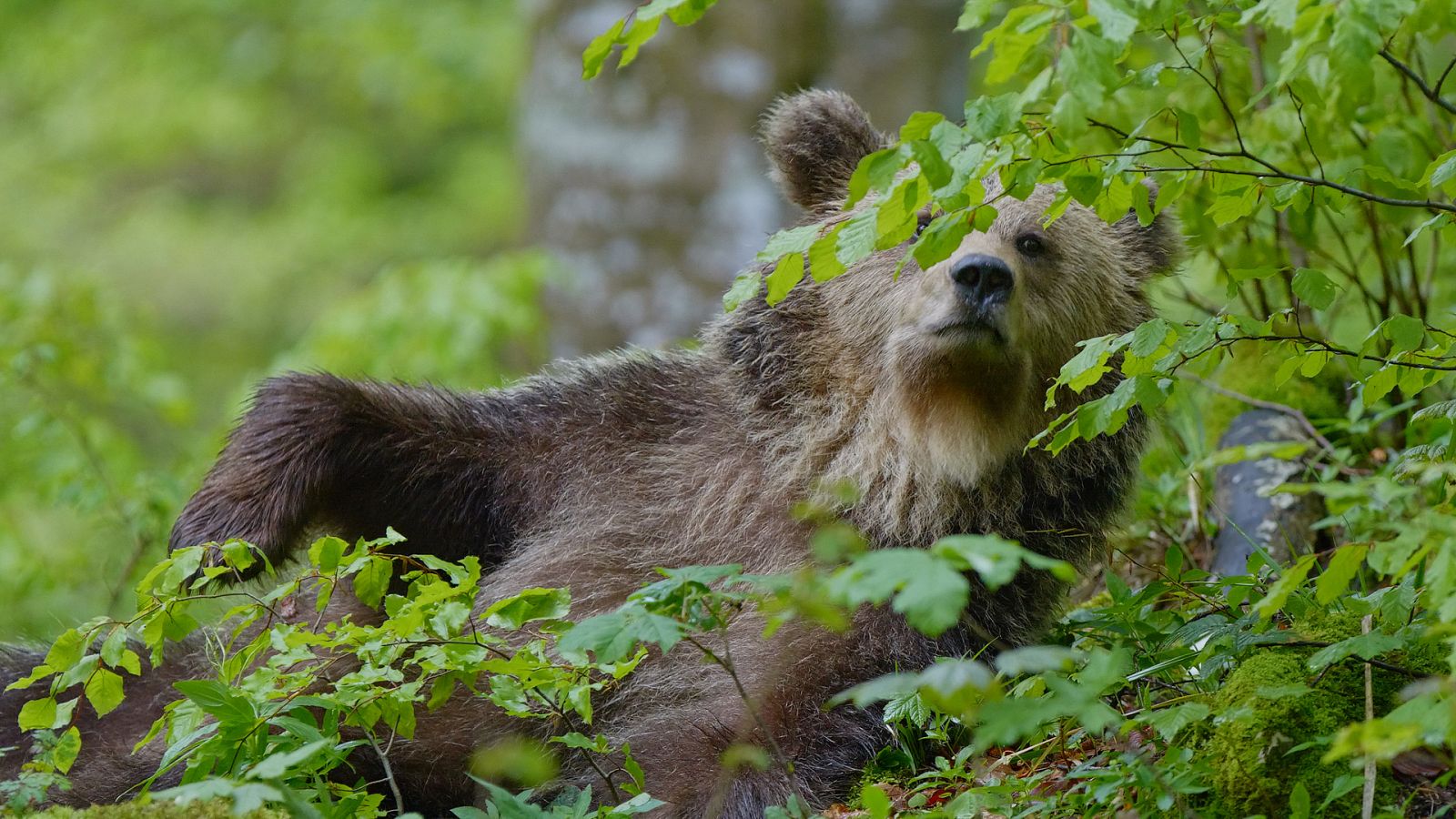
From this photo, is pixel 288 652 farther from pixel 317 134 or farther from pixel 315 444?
pixel 317 134

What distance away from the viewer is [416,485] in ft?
15.8

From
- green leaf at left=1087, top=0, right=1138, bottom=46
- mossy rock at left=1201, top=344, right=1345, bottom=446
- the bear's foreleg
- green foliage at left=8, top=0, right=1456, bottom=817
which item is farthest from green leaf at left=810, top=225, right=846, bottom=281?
mossy rock at left=1201, top=344, right=1345, bottom=446

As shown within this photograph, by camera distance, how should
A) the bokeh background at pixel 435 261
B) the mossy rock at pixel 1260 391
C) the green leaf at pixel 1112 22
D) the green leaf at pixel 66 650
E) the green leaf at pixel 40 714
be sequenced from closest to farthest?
the green leaf at pixel 1112 22 < the green leaf at pixel 66 650 < the green leaf at pixel 40 714 < the mossy rock at pixel 1260 391 < the bokeh background at pixel 435 261

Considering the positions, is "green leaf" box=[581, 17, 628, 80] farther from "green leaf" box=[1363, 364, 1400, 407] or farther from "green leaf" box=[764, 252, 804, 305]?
"green leaf" box=[1363, 364, 1400, 407]

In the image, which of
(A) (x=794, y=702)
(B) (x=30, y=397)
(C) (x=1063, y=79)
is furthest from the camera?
(B) (x=30, y=397)

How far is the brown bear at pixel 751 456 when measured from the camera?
4.32m

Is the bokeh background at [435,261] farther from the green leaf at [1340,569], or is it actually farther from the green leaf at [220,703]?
the green leaf at [1340,569]

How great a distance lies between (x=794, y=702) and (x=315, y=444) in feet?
6.16

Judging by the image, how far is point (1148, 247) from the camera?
16.8 feet

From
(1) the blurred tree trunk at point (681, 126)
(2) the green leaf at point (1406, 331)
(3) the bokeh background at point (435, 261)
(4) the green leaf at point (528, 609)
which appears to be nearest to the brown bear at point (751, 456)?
(3) the bokeh background at point (435, 261)

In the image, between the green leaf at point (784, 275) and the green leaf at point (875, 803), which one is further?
the green leaf at point (784, 275)

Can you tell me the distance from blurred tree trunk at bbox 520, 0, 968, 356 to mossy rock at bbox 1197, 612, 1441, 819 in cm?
540

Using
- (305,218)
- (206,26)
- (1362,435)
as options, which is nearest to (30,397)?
(1362,435)

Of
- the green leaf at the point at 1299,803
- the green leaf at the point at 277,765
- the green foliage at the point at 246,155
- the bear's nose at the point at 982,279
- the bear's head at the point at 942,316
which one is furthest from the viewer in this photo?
the green foliage at the point at 246,155
